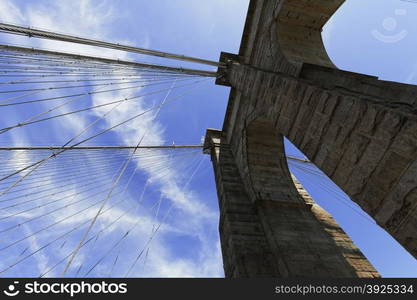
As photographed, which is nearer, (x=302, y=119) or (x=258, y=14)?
(x=302, y=119)

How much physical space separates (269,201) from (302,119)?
3.80 meters

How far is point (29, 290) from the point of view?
3619mm

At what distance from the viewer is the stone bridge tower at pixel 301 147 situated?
280 cm

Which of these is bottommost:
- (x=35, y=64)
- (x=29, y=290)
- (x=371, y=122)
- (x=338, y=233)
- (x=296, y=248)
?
(x=338, y=233)

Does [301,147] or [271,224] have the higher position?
[301,147]

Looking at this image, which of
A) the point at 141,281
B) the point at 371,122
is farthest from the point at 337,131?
the point at 141,281

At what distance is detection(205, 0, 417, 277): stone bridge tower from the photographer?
2799mm

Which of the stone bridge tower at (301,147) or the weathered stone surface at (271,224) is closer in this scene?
the stone bridge tower at (301,147)

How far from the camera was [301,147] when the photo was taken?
4398 mm

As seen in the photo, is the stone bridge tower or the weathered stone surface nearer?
the stone bridge tower

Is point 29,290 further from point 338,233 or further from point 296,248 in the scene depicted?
point 338,233

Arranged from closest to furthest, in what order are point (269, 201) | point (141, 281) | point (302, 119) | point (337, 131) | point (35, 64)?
1. point (337, 131)
2. point (141, 281)
3. point (302, 119)
4. point (35, 64)
5. point (269, 201)

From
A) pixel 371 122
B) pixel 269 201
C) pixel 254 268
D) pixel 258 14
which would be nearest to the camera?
pixel 371 122

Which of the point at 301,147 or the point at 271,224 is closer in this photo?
the point at 301,147
